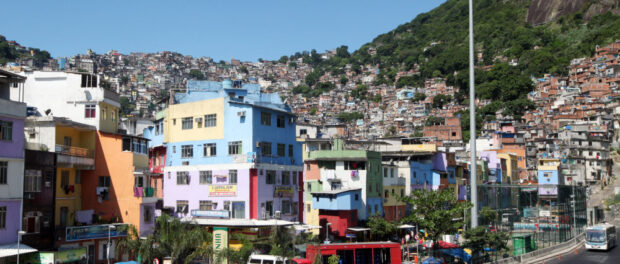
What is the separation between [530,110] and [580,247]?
317 ft

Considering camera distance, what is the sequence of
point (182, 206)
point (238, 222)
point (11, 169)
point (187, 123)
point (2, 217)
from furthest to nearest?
point (187, 123) < point (182, 206) < point (238, 222) < point (11, 169) < point (2, 217)

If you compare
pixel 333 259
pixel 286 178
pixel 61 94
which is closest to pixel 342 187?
pixel 286 178

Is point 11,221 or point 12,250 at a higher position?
point 11,221

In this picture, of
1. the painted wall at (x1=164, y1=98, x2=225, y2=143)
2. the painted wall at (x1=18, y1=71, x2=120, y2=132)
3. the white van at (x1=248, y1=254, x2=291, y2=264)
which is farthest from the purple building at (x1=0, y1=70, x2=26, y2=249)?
the painted wall at (x1=164, y1=98, x2=225, y2=143)

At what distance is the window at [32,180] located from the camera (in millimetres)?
28172

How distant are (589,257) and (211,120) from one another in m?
31.7

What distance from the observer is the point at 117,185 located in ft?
118

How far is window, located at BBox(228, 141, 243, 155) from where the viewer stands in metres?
40.9

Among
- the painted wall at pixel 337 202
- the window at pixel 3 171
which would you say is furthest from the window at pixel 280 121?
the window at pixel 3 171

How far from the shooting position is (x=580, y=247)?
5384 cm

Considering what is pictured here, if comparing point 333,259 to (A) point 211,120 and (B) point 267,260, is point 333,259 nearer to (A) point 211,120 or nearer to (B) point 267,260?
(B) point 267,260

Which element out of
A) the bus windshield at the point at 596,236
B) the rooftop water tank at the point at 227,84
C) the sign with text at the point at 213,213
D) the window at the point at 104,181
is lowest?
the bus windshield at the point at 596,236

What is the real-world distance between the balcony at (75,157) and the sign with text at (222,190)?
350 inches

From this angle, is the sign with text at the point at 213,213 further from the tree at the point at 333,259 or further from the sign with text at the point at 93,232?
the tree at the point at 333,259
